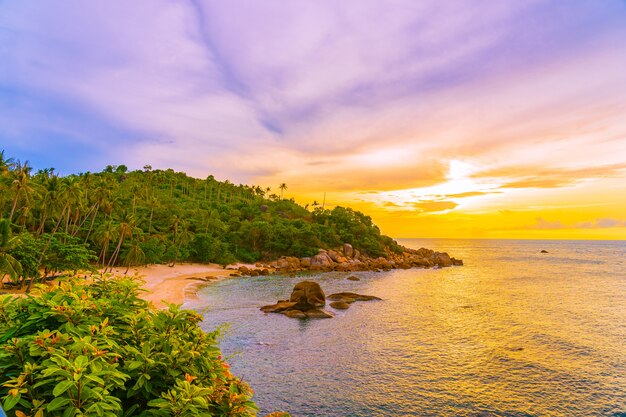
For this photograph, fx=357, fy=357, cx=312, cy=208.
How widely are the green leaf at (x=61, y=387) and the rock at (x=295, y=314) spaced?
119ft

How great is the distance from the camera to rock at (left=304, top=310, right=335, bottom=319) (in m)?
39.2

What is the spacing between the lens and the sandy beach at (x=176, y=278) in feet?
153

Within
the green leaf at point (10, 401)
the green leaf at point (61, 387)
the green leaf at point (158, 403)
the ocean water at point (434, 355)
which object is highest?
the green leaf at point (61, 387)

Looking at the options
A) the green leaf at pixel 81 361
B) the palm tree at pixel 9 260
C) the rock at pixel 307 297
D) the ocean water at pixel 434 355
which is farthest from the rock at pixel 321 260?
the green leaf at pixel 81 361

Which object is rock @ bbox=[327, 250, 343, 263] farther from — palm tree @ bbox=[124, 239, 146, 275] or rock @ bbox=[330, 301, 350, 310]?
rock @ bbox=[330, 301, 350, 310]

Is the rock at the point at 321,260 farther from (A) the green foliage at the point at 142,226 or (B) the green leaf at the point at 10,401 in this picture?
(B) the green leaf at the point at 10,401

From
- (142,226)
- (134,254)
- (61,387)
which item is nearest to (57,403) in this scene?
(61,387)

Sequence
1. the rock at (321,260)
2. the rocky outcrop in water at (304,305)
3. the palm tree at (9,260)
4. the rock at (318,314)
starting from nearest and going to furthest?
the palm tree at (9,260) → the rock at (318,314) → the rocky outcrop in water at (304,305) → the rock at (321,260)

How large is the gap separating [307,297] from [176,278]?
33900 mm

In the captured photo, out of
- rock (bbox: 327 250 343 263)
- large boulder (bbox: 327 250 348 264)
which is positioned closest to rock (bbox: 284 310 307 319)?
large boulder (bbox: 327 250 348 264)

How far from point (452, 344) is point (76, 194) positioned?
166 ft

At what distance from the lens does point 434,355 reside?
27844 mm

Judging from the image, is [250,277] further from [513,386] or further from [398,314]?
[513,386]

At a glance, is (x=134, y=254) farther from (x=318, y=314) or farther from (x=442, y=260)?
(x=442, y=260)
